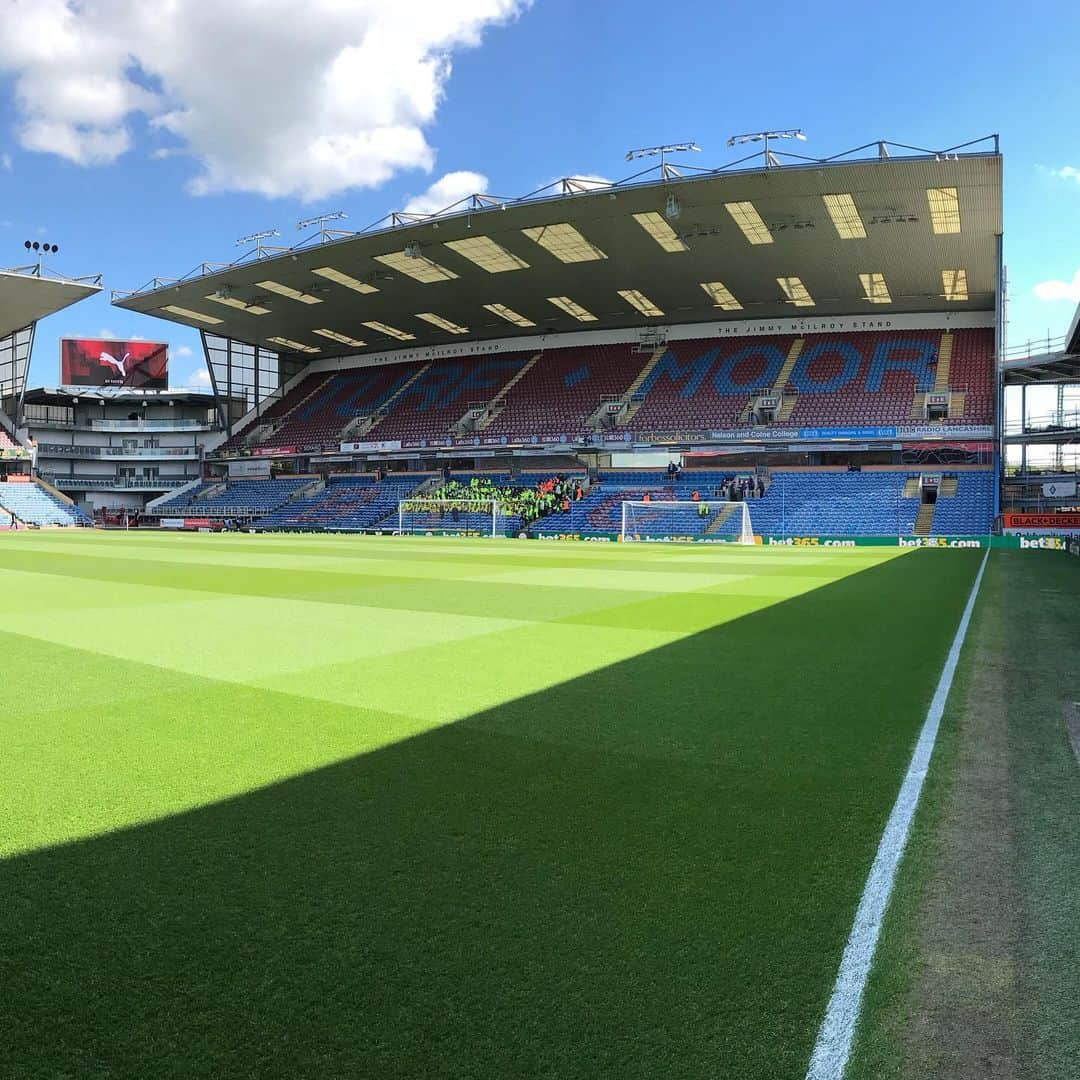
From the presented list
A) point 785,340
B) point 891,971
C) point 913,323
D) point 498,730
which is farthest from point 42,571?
point 913,323

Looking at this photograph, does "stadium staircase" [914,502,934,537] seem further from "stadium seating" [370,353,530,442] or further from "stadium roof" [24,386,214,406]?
"stadium roof" [24,386,214,406]

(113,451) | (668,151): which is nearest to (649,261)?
(668,151)

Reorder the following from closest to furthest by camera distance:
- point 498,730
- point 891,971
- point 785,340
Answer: point 891,971
point 498,730
point 785,340

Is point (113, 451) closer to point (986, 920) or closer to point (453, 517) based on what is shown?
point (453, 517)

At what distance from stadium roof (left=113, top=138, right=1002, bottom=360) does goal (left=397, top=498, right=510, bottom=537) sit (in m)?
12.7

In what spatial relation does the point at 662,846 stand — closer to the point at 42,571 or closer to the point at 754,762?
the point at 754,762

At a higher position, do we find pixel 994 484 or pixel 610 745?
pixel 994 484

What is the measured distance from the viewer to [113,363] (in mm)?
71188

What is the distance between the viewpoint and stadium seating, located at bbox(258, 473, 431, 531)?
5609cm

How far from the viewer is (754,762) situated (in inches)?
207

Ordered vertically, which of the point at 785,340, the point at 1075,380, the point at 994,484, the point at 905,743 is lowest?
the point at 905,743

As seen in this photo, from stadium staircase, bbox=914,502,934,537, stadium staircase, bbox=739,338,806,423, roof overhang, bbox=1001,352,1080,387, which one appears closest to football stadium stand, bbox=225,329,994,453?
stadium staircase, bbox=739,338,806,423

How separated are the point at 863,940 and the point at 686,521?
42.8m

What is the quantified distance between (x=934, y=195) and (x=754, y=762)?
3608 centimetres
